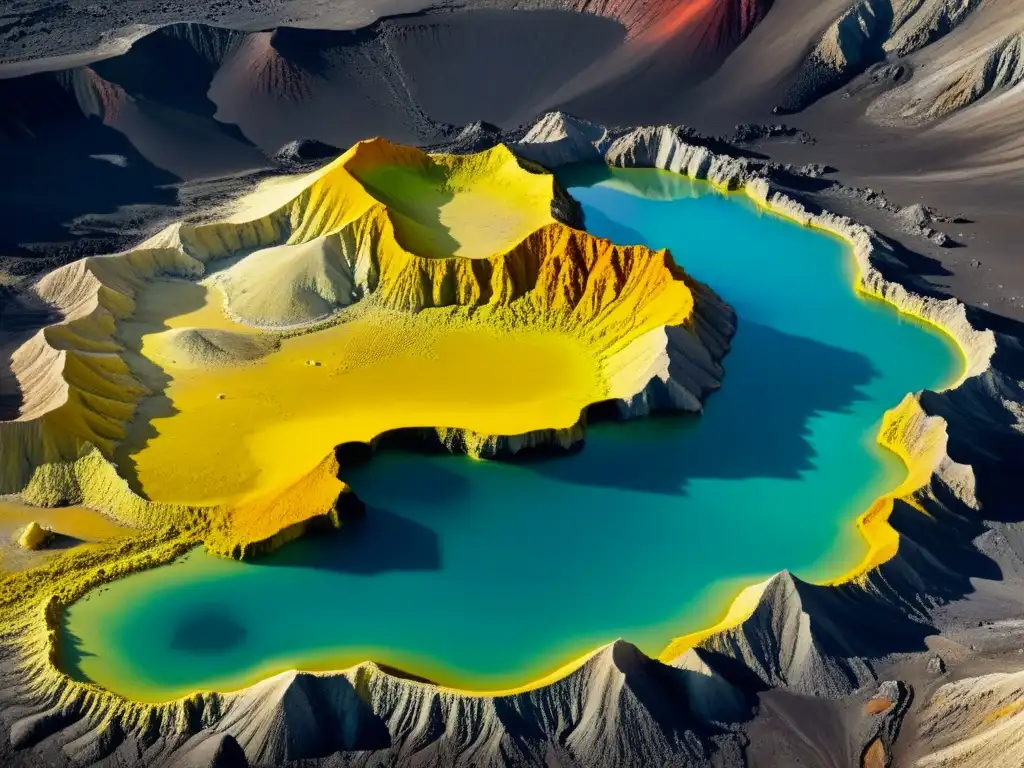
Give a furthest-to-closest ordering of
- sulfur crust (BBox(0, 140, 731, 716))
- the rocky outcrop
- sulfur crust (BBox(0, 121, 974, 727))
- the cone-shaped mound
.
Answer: the cone-shaped mound → sulfur crust (BBox(0, 140, 731, 716)) → sulfur crust (BBox(0, 121, 974, 727)) → the rocky outcrop

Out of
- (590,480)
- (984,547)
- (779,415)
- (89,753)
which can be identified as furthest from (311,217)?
(984,547)

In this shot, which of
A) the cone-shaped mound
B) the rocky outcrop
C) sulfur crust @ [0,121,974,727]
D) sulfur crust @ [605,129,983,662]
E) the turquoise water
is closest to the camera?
the rocky outcrop

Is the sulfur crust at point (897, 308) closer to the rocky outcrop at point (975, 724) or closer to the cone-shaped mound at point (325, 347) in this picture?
the rocky outcrop at point (975, 724)

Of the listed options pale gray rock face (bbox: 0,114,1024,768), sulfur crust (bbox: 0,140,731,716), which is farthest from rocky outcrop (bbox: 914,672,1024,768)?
sulfur crust (bbox: 0,140,731,716)

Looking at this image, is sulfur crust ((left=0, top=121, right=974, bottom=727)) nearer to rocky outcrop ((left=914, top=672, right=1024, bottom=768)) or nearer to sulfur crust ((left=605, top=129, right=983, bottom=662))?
sulfur crust ((left=605, top=129, right=983, bottom=662))

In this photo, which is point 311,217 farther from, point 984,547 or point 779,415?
point 984,547
